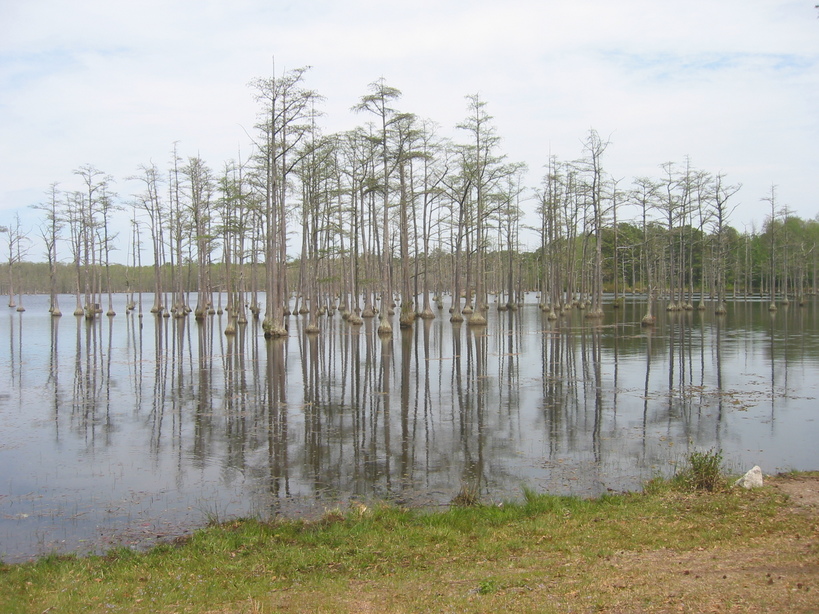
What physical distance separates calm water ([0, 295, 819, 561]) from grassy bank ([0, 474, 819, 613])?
1.03 m

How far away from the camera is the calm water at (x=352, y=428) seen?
8.74 m

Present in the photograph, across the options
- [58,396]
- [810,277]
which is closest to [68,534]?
[58,396]

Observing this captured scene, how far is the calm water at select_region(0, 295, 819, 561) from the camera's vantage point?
28.7 feet

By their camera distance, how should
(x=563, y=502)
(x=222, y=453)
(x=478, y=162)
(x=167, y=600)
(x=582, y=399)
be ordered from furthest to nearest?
(x=478, y=162), (x=582, y=399), (x=222, y=453), (x=563, y=502), (x=167, y=600)

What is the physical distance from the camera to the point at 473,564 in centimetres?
607

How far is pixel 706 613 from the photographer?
4.68 m

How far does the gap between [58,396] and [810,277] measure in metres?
126

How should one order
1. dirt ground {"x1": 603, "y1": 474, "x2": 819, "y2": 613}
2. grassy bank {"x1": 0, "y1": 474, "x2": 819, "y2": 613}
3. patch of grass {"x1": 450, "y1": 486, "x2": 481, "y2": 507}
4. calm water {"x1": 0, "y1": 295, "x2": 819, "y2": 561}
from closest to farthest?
dirt ground {"x1": 603, "y1": 474, "x2": 819, "y2": 613}, grassy bank {"x1": 0, "y1": 474, "x2": 819, "y2": 613}, patch of grass {"x1": 450, "y1": 486, "x2": 481, "y2": 507}, calm water {"x1": 0, "y1": 295, "x2": 819, "y2": 561}

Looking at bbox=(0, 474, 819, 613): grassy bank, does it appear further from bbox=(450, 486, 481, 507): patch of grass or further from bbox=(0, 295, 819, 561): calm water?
bbox=(0, 295, 819, 561): calm water

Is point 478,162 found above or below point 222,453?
above

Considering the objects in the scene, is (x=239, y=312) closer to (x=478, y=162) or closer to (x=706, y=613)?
(x=478, y=162)

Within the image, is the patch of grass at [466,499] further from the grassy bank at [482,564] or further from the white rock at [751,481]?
the white rock at [751,481]

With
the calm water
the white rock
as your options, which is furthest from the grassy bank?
the calm water

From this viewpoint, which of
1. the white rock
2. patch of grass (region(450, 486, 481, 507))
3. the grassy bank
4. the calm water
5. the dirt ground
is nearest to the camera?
the dirt ground
